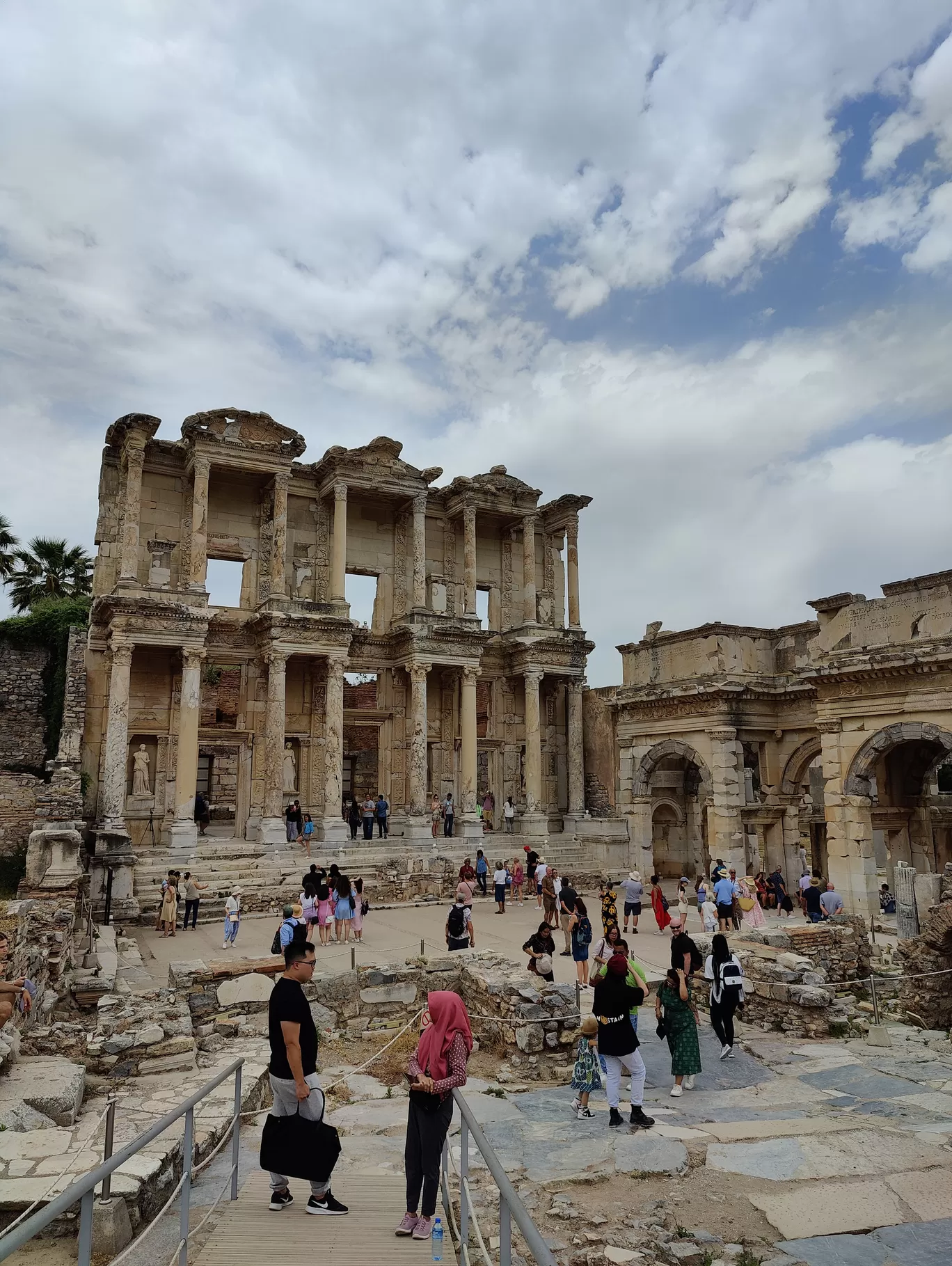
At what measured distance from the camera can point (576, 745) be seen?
3139 centimetres

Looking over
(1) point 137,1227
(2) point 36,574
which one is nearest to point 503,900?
(1) point 137,1227

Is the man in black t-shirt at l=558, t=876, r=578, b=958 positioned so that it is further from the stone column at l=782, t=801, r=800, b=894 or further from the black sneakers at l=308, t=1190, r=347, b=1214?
the black sneakers at l=308, t=1190, r=347, b=1214

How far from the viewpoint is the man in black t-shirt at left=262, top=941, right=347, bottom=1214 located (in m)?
5.00

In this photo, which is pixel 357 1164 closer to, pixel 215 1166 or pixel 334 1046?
pixel 215 1166

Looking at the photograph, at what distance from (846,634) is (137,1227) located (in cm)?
1764

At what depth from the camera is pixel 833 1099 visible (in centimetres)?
810

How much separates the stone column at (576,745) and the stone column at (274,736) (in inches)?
410

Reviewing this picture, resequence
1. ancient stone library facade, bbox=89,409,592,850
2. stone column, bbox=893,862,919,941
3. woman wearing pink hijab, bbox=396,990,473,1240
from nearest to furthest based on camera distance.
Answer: woman wearing pink hijab, bbox=396,990,473,1240 → stone column, bbox=893,862,919,941 → ancient stone library facade, bbox=89,409,592,850

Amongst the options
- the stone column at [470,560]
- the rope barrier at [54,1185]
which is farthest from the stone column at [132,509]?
the rope barrier at [54,1185]

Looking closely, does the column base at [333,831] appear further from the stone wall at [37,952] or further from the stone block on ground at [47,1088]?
the stone block on ground at [47,1088]

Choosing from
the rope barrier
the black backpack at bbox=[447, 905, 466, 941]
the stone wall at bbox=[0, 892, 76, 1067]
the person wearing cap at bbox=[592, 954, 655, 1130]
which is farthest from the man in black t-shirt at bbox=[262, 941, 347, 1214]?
the black backpack at bbox=[447, 905, 466, 941]

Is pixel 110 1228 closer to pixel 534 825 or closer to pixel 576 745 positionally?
pixel 534 825

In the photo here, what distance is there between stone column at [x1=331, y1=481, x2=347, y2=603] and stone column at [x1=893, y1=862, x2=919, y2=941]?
1743 centimetres

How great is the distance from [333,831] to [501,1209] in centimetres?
2239
